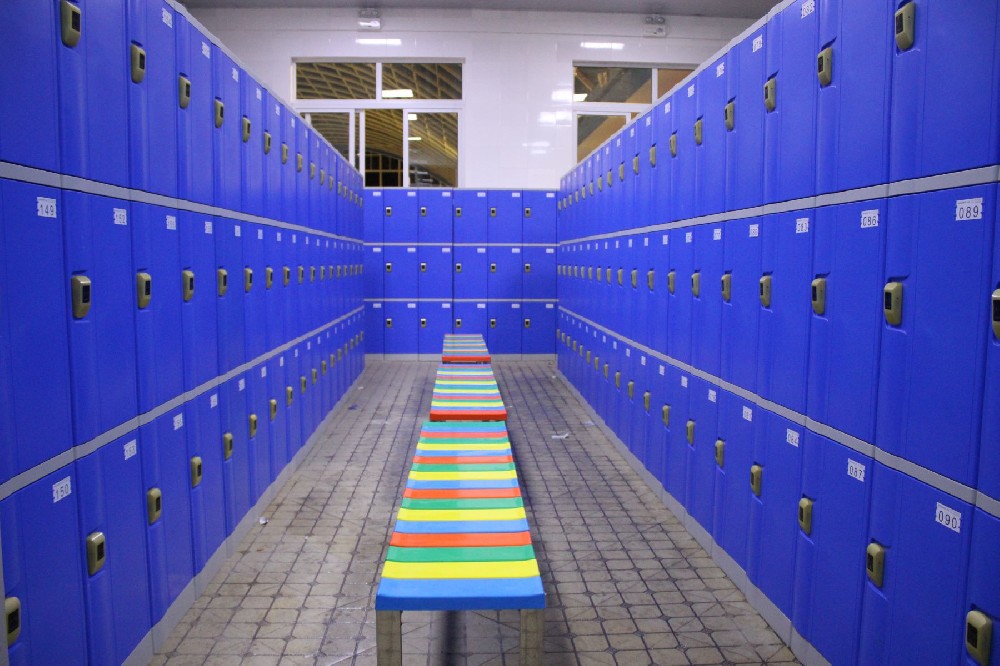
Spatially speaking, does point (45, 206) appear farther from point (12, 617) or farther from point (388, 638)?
point (388, 638)

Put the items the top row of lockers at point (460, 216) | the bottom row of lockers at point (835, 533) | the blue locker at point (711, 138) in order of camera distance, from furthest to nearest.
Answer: the top row of lockers at point (460, 216)
the blue locker at point (711, 138)
the bottom row of lockers at point (835, 533)

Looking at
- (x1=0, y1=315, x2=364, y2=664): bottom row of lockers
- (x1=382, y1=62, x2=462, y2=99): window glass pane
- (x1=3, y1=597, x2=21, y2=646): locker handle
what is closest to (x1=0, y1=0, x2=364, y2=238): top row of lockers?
(x1=0, y1=315, x2=364, y2=664): bottom row of lockers

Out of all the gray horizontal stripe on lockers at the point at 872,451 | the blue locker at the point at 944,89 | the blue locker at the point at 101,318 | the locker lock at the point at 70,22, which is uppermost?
the locker lock at the point at 70,22

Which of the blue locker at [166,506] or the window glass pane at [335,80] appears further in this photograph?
the window glass pane at [335,80]

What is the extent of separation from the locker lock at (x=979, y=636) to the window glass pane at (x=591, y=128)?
34.4 feet

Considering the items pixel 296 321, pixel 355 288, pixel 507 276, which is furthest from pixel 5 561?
pixel 507 276

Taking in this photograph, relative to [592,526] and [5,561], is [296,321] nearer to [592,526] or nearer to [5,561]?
[592,526]

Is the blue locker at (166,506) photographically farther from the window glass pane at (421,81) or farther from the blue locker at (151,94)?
the window glass pane at (421,81)

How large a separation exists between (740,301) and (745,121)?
0.80 meters

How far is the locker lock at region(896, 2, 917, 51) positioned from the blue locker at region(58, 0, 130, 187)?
7.71 ft

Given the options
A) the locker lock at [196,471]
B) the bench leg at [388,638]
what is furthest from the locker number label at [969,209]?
the locker lock at [196,471]

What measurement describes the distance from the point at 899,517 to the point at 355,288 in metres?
6.94

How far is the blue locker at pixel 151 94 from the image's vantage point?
8.17 ft

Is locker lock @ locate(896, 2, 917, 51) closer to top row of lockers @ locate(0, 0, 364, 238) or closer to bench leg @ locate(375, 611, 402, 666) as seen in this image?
bench leg @ locate(375, 611, 402, 666)
